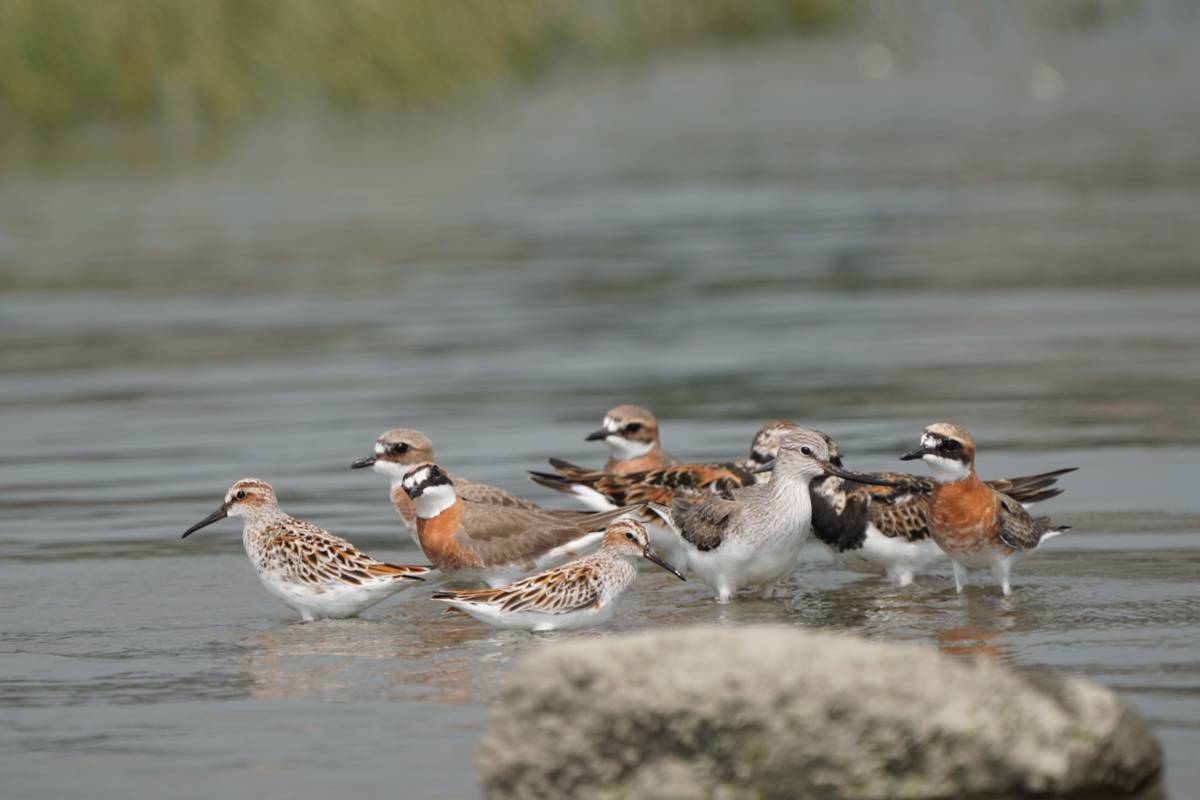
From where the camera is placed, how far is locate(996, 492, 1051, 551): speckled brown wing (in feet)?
37.1

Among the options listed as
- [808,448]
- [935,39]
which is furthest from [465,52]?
[808,448]

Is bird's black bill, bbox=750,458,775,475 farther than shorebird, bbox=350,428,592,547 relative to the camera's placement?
No

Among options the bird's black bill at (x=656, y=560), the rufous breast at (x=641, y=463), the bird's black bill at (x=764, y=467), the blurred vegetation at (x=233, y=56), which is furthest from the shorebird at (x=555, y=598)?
the blurred vegetation at (x=233, y=56)

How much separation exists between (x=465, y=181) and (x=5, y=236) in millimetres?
7102

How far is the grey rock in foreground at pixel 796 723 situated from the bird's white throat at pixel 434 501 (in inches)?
178

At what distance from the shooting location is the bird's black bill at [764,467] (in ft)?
40.5

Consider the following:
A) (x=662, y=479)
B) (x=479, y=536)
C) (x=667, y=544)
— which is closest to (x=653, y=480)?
(x=662, y=479)

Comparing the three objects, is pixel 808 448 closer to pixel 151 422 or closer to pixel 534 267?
pixel 151 422

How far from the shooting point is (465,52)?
42.7 metres

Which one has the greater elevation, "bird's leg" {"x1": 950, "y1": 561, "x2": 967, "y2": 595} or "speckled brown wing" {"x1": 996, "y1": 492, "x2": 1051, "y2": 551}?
"speckled brown wing" {"x1": 996, "y1": 492, "x2": 1051, "y2": 551}

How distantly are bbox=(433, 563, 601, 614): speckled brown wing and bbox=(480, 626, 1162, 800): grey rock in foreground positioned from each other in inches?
128

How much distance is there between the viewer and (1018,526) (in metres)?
11.4

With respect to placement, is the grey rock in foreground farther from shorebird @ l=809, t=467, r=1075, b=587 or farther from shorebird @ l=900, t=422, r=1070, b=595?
shorebird @ l=809, t=467, r=1075, b=587

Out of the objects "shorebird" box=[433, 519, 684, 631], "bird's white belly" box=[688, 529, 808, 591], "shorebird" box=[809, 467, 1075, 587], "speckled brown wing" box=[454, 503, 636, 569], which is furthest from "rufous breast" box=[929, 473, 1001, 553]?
"speckled brown wing" box=[454, 503, 636, 569]
